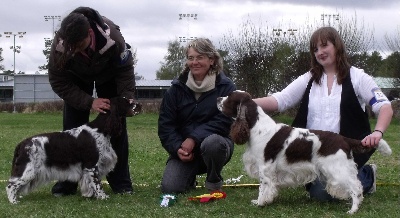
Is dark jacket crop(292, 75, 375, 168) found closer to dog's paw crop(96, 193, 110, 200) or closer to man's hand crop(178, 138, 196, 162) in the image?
man's hand crop(178, 138, 196, 162)

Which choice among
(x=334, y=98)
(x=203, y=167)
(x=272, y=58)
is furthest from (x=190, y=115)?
(x=272, y=58)

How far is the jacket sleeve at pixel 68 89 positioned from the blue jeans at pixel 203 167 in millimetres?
1053

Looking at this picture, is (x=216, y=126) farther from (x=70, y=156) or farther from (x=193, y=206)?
(x=70, y=156)

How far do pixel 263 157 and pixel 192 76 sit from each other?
1.23 meters

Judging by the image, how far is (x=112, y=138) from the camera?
6.06 metres

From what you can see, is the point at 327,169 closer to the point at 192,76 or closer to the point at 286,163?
the point at 286,163

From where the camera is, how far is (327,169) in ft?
16.2

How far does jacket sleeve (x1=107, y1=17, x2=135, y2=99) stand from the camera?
579 cm

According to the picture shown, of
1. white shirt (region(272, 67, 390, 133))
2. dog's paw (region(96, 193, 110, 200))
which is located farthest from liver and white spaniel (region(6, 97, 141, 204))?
white shirt (region(272, 67, 390, 133))

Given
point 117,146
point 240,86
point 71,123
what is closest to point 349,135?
point 117,146

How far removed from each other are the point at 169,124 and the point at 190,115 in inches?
9.1

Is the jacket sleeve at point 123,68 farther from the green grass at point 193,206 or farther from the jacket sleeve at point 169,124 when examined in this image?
the green grass at point 193,206

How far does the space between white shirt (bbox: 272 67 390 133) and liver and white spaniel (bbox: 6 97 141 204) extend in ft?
5.07

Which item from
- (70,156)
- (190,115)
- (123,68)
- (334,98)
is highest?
(123,68)
